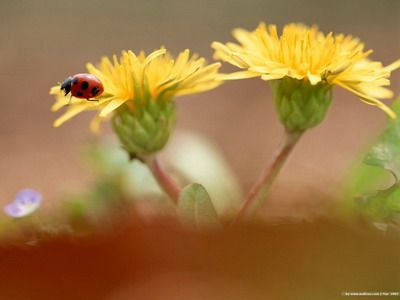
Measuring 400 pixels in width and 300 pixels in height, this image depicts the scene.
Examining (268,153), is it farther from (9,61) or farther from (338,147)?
(9,61)

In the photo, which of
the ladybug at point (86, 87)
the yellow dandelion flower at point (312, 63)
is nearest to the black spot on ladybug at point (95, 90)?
the ladybug at point (86, 87)

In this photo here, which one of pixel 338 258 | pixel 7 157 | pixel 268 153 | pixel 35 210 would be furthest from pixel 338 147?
pixel 338 258

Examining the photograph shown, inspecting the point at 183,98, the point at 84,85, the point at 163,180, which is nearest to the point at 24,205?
the point at 163,180

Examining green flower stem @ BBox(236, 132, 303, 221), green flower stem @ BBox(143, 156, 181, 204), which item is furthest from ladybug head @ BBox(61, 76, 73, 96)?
green flower stem @ BBox(236, 132, 303, 221)

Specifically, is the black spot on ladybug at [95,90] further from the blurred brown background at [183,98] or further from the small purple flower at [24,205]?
the blurred brown background at [183,98]

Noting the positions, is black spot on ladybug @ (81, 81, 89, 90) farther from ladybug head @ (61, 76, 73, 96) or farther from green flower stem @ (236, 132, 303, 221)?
green flower stem @ (236, 132, 303, 221)
